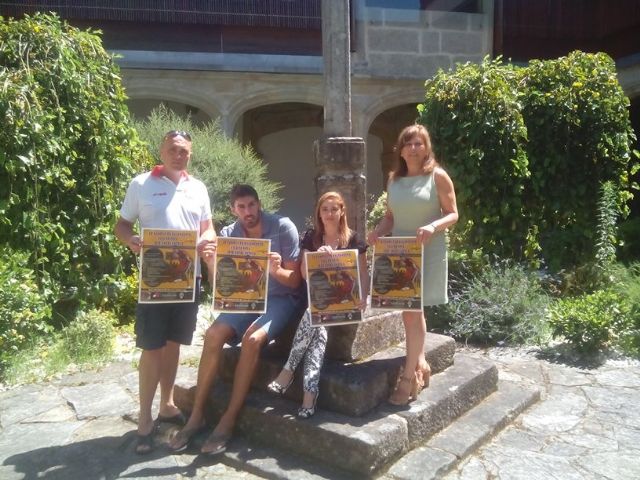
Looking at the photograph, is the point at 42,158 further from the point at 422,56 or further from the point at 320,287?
the point at 422,56

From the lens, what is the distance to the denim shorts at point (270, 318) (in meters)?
3.22

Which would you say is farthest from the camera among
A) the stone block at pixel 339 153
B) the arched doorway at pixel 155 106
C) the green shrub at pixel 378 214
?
the arched doorway at pixel 155 106

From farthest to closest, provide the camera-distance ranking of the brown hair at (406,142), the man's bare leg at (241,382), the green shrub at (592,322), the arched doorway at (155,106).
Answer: the arched doorway at (155,106) < the green shrub at (592,322) < the brown hair at (406,142) < the man's bare leg at (241,382)

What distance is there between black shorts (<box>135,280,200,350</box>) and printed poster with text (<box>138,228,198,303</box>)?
0.14m

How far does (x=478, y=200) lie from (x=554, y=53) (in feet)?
19.9

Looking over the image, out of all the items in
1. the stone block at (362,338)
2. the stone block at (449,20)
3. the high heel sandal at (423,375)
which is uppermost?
the stone block at (449,20)

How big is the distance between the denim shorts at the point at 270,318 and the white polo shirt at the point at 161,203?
1.70 feet

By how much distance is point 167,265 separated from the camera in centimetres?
306

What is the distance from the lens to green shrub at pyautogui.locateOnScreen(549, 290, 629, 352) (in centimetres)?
469

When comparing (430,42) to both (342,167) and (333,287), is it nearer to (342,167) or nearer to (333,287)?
(342,167)

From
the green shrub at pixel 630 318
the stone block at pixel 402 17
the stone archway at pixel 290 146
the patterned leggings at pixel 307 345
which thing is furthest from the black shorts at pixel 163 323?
the stone archway at pixel 290 146

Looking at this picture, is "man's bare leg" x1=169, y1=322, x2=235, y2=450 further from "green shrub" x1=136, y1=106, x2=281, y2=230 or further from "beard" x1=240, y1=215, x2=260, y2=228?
"green shrub" x1=136, y1=106, x2=281, y2=230

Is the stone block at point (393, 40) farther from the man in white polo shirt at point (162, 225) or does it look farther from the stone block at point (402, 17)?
the man in white polo shirt at point (162, 225)

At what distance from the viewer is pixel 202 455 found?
3133 mm
